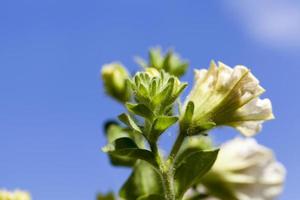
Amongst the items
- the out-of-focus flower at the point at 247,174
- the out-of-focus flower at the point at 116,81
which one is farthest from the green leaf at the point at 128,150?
the out-of-focus flower at the point at 116,81

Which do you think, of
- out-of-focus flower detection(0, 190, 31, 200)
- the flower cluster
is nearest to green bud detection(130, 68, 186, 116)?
the flower cluster

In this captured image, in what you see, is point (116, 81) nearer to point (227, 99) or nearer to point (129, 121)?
point (227, 99)

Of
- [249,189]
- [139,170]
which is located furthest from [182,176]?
[249,189]

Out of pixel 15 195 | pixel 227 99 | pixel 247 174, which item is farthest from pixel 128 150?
pixel 247 174

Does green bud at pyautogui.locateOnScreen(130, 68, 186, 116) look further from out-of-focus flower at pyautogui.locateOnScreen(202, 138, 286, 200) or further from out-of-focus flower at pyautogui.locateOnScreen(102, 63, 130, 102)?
out-of-focus flower at pyautogui.locateOnScreen(102, 63, 130, 102)

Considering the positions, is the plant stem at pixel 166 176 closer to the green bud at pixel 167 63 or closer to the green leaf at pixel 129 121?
the green leaf at pixel 129 121

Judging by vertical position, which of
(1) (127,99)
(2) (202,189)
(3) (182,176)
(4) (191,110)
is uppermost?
(1) (127,99)

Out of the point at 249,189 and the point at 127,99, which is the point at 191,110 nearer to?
the point at 249,189
